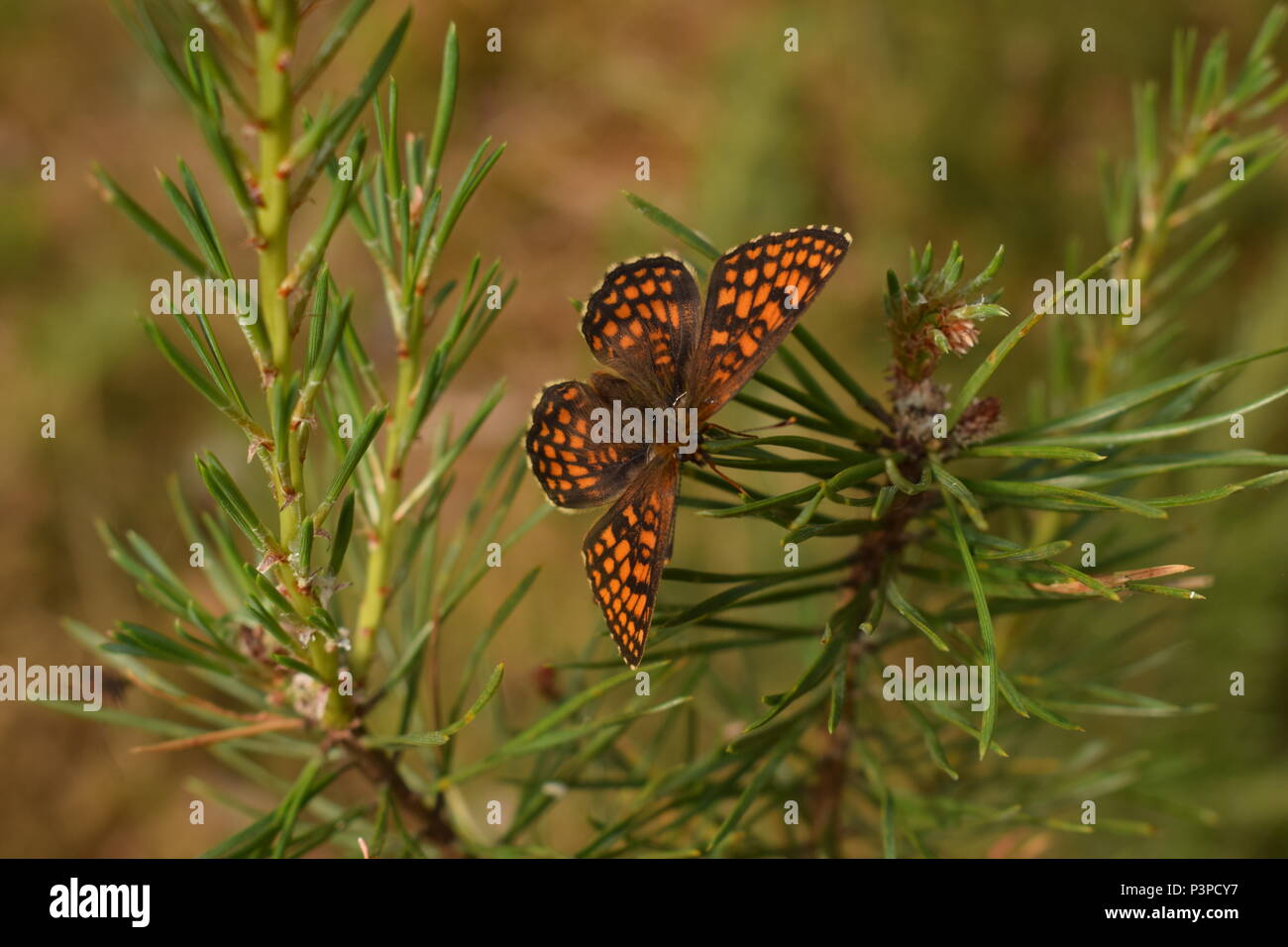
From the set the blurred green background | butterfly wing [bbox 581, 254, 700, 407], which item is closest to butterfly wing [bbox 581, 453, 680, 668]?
butterfly wing [bbox 581, 254, 700, 407]

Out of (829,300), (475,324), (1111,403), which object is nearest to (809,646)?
(1111,403)

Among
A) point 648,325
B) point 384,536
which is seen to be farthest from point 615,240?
point 384,536

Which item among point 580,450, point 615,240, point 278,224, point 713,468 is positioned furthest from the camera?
point 615,240

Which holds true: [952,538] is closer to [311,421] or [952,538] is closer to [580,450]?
[580,450]

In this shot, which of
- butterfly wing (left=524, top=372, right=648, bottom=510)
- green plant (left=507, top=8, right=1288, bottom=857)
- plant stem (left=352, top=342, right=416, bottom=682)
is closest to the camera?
green plant (left=507, top=8, right=1288, bottom=857)

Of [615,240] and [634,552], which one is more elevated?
[615,240]

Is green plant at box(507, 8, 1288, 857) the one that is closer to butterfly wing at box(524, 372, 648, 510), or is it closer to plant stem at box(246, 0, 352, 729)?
butterfly wing at box(524, 372, 648, 510)

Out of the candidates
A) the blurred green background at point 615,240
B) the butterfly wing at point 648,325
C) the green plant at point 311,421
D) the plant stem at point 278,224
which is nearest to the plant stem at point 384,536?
the green plant at point 311,421
